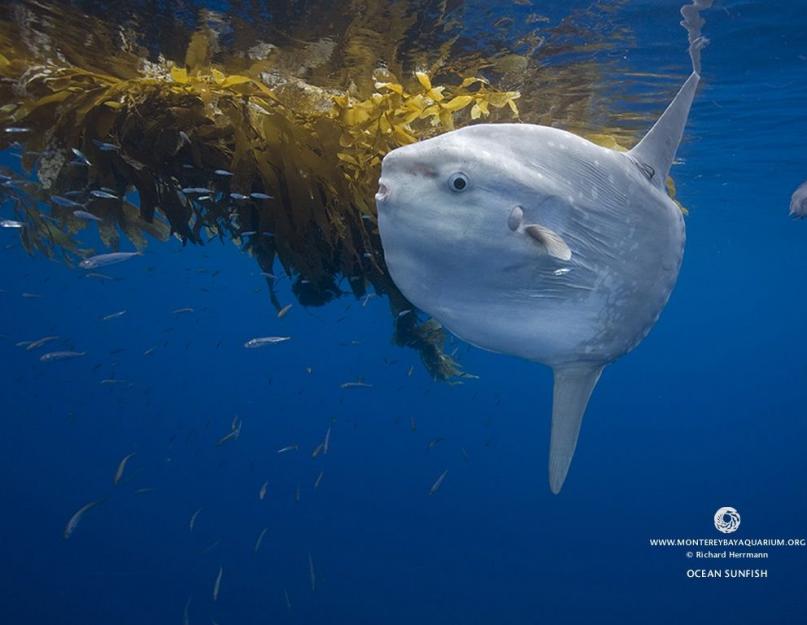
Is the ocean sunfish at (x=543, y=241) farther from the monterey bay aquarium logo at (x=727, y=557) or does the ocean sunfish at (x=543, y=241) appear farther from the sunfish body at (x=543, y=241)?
the monterey bay aquarium logo at (x=727, y=557)

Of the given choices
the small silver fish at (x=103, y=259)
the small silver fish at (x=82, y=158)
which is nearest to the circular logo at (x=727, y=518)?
the small silver fish at (x=103, y=259)

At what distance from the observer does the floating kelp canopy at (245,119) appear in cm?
468

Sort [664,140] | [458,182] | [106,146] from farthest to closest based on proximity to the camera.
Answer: [106,146], [664,140], [458,182]

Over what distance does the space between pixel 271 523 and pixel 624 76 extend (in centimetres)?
1630

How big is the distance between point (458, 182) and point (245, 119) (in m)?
3.23

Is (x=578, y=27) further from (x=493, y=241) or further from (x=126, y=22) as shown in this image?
(x=493, y=241)

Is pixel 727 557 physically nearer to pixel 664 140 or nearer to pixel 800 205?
pixel 800 205

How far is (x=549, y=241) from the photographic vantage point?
2066 millimetres

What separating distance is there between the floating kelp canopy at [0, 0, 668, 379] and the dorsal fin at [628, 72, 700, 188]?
6.31 feet

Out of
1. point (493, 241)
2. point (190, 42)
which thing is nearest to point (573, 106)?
point (190, 42)

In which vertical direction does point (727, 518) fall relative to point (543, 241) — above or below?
below

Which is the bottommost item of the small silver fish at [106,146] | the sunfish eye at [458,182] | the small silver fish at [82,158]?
the small silver fish at [82,158]

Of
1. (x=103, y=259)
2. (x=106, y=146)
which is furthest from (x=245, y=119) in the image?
(x=103, y=259)

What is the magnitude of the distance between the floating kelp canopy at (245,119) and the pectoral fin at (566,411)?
239 centimetres
